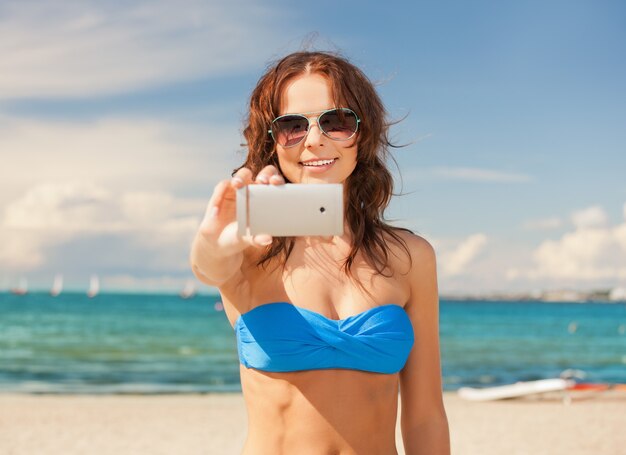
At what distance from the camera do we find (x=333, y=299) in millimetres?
2297

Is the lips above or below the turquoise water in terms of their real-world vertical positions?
below

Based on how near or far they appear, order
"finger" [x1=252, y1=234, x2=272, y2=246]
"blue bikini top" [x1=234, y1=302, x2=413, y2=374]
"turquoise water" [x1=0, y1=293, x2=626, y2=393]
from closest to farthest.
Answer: "finger" [x1=252, y1=234, x2=272, y2=246]
"blue bikini top" [x1=234, y1=302, x2=413, y2=374]
"turquoise water" [x1=0, y1=293, x2=626, y2=393]

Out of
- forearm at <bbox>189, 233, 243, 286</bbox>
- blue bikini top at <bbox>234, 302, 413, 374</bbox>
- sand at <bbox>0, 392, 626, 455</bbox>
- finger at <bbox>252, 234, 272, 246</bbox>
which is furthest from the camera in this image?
sand at <bbox>0, 392, 626, 455</bbox>

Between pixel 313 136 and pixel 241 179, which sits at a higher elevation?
pixel 313 136

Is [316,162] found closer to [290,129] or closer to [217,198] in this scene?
[290,129]

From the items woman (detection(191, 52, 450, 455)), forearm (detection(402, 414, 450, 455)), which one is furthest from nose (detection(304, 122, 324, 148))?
forearm (detection(402, 414, 450, 455))

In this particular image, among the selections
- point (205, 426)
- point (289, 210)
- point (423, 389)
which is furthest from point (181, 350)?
point (289, 210)

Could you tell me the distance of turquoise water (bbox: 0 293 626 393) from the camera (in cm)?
2273

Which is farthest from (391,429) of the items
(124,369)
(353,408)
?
(124,369)

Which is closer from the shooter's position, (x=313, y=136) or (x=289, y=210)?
(x=289, y=210)

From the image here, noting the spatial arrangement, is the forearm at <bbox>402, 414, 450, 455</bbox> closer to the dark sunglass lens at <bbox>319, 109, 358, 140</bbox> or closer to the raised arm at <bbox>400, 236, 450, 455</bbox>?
the raised arm at <bbox>400, 236, 450, 455</bbox>

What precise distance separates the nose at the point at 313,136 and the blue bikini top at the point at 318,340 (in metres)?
0.44

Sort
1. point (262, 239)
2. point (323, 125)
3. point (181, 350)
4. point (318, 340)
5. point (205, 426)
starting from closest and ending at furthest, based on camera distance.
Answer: point (262, 239) → point (318, 340) → point (323, 125) → point (205, 426) → point (181, 350)

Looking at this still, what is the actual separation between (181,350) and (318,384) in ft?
104
